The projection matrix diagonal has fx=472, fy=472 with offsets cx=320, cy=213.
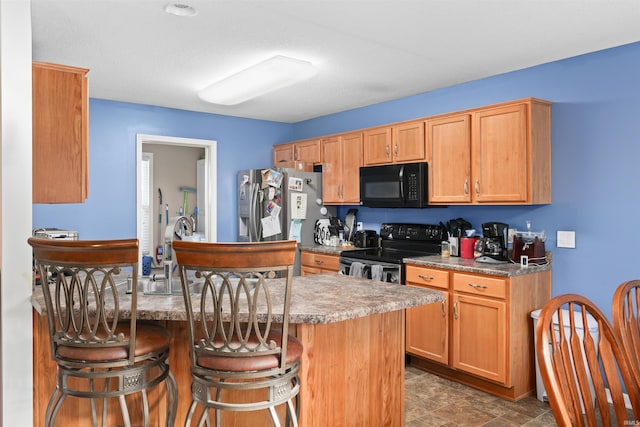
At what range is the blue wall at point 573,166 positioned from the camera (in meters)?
3.18

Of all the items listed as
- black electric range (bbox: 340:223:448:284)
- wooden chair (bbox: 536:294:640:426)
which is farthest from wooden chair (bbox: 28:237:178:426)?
black electric range (bbox: 340:223:448:284)

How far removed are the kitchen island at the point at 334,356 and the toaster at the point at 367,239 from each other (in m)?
2.60

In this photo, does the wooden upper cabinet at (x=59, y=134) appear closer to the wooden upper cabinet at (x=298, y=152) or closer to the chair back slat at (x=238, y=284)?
the chair back slat at (x=238, y=284)

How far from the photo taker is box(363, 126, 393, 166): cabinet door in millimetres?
4457

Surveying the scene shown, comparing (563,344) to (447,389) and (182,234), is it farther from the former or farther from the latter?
(447,389)

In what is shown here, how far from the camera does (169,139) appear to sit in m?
5.16

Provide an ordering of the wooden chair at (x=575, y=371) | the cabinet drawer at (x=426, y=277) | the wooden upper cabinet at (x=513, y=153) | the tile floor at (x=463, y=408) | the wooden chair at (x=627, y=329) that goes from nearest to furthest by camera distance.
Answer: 1. the wooden chair at (x=575, y=371)
2. the wooden chair at (x=627, y=329)
3. the tile floor at (x=463, y=408)
4. the wooden upper cabinet at (x=513, y=153)
5. the cabinet drawer at (x=426, y=277)

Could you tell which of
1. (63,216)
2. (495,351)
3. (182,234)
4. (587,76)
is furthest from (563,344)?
(63,216)

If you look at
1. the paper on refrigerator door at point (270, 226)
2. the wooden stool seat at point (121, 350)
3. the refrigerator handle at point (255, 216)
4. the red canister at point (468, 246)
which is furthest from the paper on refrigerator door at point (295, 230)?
the wooden stool seat at point (121, 350)

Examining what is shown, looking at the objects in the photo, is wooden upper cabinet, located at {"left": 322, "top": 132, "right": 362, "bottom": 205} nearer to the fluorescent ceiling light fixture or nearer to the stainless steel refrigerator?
the stainless steel refrigerator

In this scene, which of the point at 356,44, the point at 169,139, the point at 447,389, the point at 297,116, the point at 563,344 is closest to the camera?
the point at 563,344

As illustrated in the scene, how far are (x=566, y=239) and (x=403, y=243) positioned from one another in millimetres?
1560

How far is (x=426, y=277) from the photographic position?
12.3 ft

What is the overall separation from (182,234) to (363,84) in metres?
2.40
